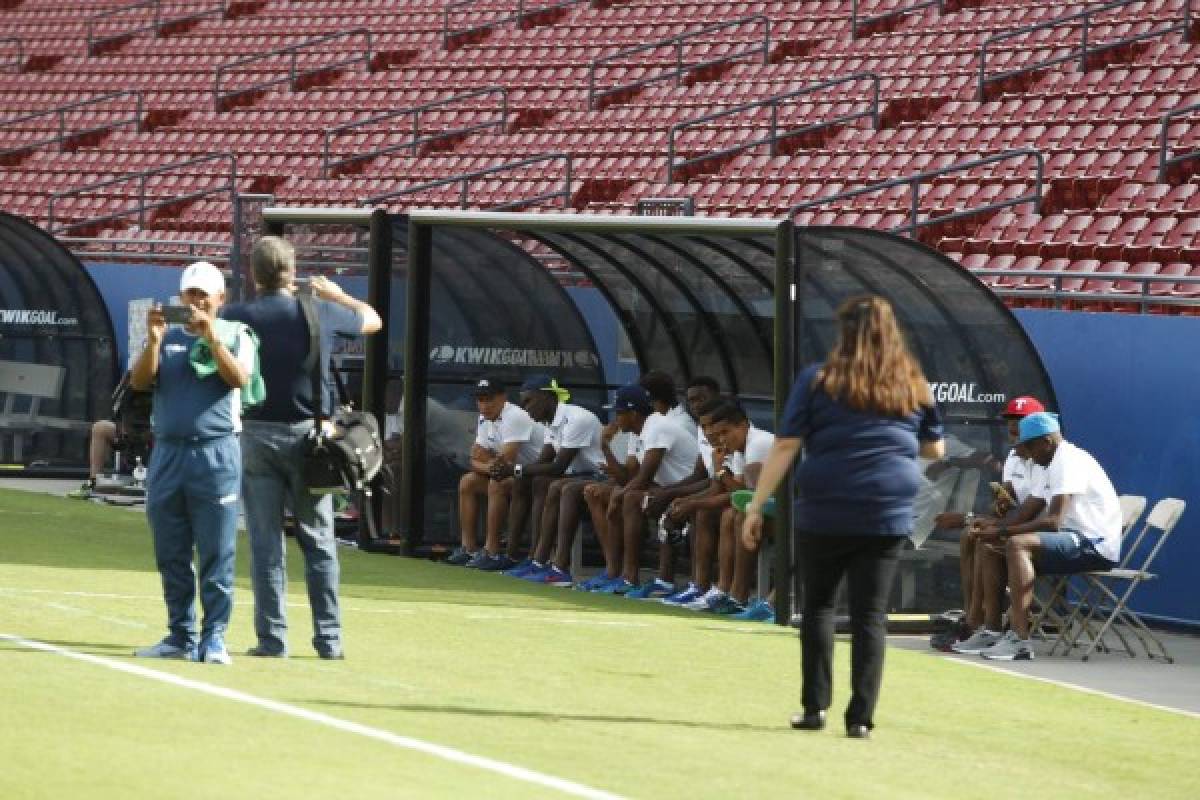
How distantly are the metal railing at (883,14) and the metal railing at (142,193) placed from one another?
7.79 m

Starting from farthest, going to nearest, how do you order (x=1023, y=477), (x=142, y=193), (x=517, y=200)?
(x=142, y=193) < (x=517, y=200) < (x=1023, y=477)

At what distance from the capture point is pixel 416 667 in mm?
11445

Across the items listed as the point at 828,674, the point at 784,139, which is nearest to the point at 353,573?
the point at 828,674

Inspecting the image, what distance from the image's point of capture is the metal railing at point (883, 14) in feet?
94.7

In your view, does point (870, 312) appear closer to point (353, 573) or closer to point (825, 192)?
point (353, 573)

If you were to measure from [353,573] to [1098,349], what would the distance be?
509cm

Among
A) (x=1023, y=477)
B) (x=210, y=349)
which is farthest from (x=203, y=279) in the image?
(x=1023, y=477)

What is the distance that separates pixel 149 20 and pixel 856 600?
34.0 meters

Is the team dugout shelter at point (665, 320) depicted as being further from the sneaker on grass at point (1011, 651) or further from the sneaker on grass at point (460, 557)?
the sneaker on grass at point (1011, 651)

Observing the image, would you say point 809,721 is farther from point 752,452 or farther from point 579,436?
point 579,436

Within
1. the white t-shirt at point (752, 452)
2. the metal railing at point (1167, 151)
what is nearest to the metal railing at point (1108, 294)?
the white t-shirt at point (752, 452)

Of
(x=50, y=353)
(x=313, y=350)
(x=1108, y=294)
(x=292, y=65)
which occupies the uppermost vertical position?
(x=292, y=65)

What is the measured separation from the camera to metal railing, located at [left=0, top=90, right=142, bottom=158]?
3731 centimetres

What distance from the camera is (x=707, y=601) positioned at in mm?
15062
